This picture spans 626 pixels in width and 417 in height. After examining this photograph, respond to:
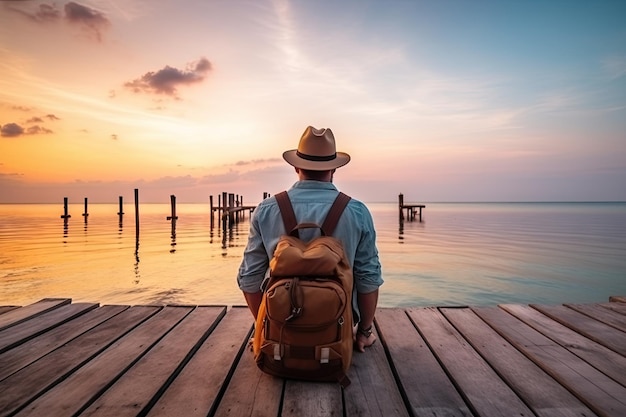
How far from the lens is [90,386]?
2.26 meters

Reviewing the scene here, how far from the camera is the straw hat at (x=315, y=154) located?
A: 2.48 meters

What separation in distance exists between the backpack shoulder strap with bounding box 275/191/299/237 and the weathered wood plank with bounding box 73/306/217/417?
1.22 m

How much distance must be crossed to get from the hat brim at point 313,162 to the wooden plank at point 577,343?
2238 millimetres

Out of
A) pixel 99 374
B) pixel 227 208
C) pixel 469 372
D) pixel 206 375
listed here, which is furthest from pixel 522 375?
pixel 227 208

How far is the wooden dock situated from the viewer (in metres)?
2.05

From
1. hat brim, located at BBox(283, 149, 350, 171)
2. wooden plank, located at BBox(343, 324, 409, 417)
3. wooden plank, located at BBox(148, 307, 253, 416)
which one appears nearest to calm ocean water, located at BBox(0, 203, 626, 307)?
wooden plank, located at BBox(148, 307, 253, 416)

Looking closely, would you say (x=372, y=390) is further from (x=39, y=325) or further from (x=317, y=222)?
(x=39, y=325)

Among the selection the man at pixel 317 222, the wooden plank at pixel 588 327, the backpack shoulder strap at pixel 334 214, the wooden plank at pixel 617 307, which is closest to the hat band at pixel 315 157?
the man at pixel 317 222

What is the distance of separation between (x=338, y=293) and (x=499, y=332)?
2.01 metres

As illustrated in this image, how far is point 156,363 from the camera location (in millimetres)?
2584

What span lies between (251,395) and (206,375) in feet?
1.40

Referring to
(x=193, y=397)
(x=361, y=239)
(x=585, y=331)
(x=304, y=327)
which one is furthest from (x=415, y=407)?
(x=585, y=331)

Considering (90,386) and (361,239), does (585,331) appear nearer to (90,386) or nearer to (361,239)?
(361,239)

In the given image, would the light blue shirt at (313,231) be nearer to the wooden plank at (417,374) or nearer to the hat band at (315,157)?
the hat band at (315,157)
